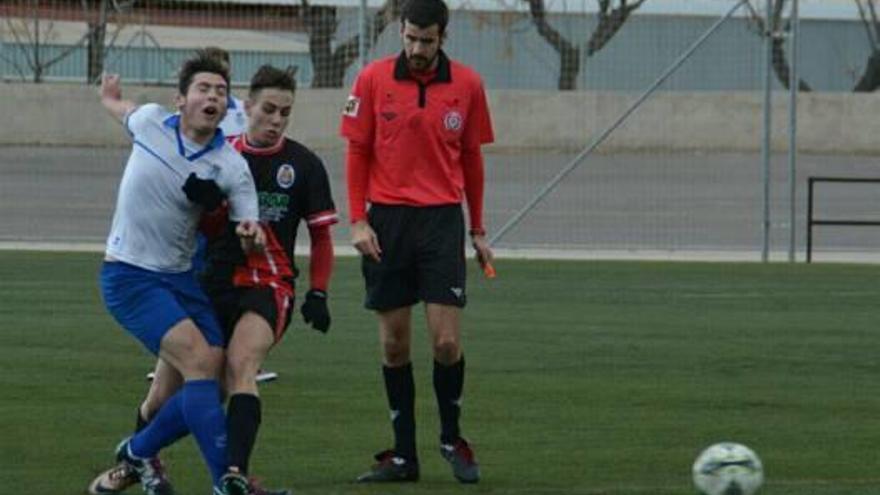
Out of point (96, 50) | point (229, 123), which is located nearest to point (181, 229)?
point (229, 123)

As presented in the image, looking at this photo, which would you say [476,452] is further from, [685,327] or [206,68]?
[685,327]

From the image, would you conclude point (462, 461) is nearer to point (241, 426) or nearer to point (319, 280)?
point (319, 280)

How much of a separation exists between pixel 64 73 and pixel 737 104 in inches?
553

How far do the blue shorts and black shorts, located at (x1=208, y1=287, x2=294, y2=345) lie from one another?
137mm

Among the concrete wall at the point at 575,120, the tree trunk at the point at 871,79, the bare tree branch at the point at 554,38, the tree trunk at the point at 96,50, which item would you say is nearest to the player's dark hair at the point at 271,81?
the bare tree branch at the point at 554,38

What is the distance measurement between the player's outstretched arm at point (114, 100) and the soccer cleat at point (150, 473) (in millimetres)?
1354

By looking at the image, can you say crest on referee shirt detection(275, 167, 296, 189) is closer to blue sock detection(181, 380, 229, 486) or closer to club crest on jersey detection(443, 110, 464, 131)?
club crest on jersey detection(443, 110, 464, 131)

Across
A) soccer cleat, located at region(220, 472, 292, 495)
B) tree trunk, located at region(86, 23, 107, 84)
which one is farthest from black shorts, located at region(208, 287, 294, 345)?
tree trunk, located at region(86, 23, 107, 84)

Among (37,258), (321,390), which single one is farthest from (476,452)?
(37,258)

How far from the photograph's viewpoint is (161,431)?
962 cm

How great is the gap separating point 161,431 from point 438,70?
81.9 inches

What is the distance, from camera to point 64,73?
44000 mm

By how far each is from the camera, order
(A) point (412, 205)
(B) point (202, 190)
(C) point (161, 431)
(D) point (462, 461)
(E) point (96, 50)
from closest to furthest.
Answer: (B) point (202, 190), (C) point (161, 431), (D) point (462, 461), (A) point (412, 205), (E) point (96, 50)

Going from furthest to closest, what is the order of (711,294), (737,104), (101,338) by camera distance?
(737,104), (711,294), (101,338)
